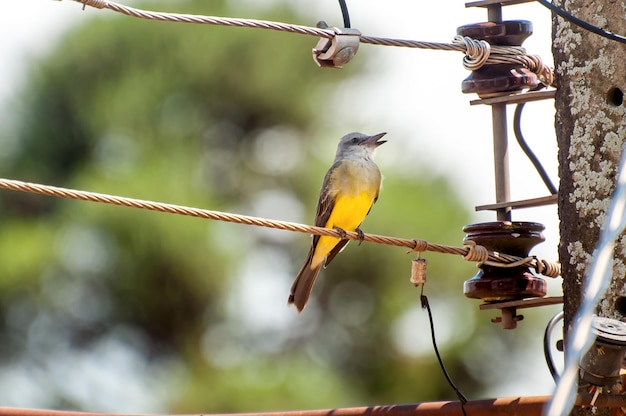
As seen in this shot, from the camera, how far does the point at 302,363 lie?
16047mm

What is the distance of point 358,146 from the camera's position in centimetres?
789

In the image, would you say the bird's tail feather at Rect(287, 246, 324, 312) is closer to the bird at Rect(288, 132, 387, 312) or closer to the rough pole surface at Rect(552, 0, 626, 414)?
the bird at Rect(288, 132, 387, 312)

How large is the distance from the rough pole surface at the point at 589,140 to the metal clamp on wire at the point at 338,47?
823 mm

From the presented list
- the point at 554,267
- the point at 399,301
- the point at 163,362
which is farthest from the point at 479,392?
the point at 554,267

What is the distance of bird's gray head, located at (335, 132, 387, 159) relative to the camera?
7.79m

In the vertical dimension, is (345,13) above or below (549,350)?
above

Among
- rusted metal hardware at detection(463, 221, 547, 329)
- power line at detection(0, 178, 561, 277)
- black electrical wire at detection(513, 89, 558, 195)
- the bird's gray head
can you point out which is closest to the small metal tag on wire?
power line at detection(0, 178, 561, 277)

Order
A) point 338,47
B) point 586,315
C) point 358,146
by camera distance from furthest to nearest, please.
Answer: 1. point 358,146
2. point 338,47
3. point 586,315

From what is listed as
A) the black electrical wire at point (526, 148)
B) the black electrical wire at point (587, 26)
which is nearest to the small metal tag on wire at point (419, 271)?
the black electrical wire at point (526, 148)

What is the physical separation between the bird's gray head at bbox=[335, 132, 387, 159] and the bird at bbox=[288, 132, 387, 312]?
6cm

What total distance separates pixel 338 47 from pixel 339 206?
273cm

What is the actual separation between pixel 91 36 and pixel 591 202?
48.6 ft

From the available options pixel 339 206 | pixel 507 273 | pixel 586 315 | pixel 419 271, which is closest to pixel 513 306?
pixel 507 273

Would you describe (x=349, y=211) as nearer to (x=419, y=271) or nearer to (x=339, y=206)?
(x=339, y=206)
